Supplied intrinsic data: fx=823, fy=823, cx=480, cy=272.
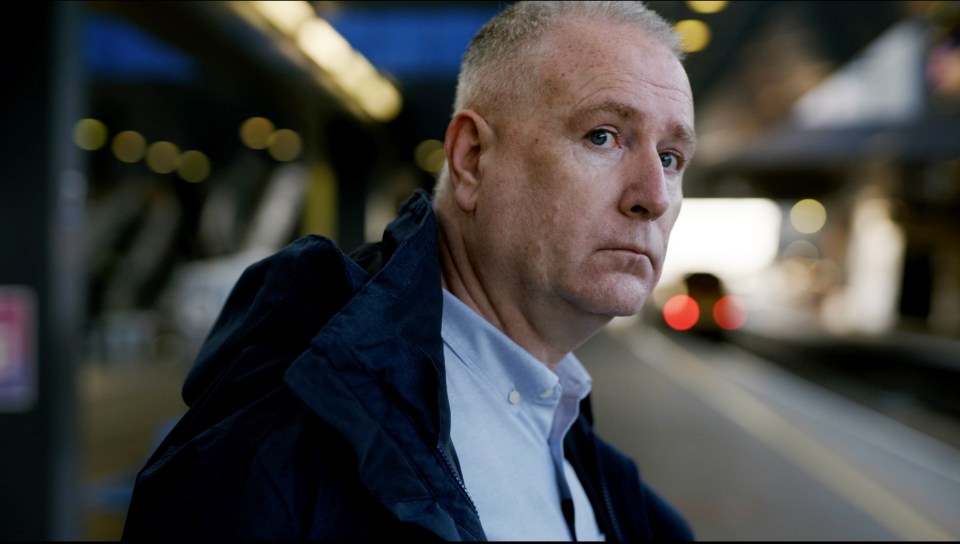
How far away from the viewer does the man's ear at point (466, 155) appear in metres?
1.36

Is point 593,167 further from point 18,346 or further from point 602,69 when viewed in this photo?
point 18,346

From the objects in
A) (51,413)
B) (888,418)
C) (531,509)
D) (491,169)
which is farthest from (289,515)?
(888,418)

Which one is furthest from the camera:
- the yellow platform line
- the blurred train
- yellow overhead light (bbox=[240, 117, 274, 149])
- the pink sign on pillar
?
the blurred train

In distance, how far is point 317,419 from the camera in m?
0.96

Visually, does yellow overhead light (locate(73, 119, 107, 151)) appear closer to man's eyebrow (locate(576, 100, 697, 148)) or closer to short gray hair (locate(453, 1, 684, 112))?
short gray hair (locate(453, 1, 684, 112))

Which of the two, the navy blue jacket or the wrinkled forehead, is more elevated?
the wrinkled forehead

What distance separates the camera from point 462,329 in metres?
1.31

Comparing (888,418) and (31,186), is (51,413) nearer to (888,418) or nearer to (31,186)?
(31,186)

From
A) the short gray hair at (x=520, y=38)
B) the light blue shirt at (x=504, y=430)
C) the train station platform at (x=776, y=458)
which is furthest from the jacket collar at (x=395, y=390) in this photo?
the train station platform at (x=776, y=458)

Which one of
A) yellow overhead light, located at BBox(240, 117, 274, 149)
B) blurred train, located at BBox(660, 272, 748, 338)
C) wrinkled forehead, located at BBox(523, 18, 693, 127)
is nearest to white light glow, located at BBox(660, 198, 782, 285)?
blurred train, located at BBox(660, 272, 748, 338)

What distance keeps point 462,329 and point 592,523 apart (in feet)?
1.46

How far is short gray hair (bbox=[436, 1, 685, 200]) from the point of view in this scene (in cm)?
131

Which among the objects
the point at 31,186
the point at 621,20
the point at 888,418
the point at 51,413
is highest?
the point at 621,20

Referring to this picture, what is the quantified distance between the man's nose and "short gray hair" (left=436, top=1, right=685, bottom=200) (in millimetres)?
217
